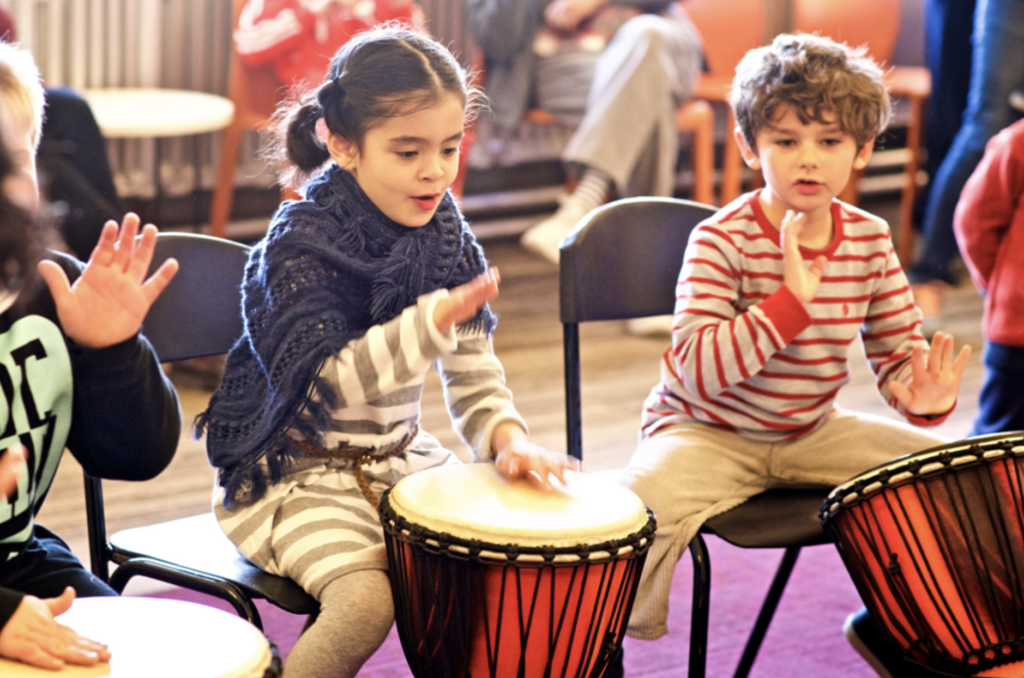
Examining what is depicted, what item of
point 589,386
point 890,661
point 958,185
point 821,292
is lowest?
point 589,386

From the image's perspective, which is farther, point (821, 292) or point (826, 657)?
point (826, 657)

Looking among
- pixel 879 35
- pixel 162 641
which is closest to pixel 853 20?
pixel 879 35

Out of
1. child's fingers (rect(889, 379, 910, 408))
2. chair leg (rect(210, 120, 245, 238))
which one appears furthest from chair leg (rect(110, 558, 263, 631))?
chair leg (rect(210, 120, 245, 238))

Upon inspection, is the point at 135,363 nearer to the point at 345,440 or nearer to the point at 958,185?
the point at 345,440

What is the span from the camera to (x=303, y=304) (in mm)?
1340

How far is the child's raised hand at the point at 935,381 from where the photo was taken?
5.20ft

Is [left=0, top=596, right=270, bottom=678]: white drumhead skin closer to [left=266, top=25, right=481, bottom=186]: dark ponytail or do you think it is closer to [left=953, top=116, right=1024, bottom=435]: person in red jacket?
[left=266, top=25, right=481, bottom=186]: dark ponytail

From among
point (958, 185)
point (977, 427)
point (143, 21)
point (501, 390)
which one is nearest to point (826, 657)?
point (977, 427)

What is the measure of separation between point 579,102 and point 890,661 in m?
2.79

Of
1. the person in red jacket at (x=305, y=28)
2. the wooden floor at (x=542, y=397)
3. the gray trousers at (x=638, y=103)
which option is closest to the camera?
the wooden floor at (x=542, y=397)

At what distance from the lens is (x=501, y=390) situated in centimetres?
154

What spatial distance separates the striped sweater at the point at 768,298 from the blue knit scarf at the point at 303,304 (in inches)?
14.8

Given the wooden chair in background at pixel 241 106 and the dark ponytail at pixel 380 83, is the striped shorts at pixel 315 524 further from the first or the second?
the wooden chair in background at pixel 241 106

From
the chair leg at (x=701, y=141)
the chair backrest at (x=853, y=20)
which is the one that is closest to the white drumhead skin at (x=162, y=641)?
the chair leg at (x=701, y=141)
